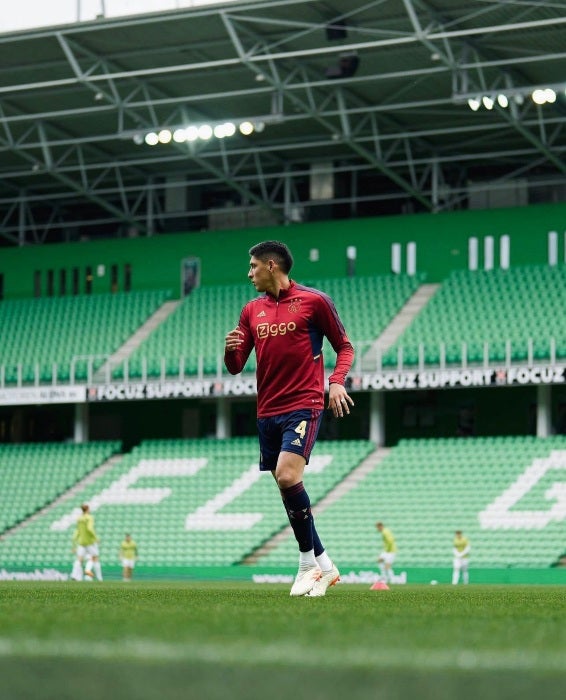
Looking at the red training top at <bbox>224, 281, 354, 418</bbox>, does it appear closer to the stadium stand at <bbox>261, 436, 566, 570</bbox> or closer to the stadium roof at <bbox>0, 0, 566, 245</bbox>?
the stadium roof at <bbox>0, 0, 566, 245</bbox>

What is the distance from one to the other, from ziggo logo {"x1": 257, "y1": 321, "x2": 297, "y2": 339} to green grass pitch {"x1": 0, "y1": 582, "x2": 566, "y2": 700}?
307cm

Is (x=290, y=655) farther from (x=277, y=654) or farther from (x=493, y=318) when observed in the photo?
(x=493, y=318)

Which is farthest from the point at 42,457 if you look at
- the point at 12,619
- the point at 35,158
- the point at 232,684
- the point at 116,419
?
the point at 232,684

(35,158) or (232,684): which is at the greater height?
(35,158)

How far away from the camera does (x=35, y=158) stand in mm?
39719

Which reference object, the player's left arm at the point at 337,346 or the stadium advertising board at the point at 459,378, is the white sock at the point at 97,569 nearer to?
the stadium advertising board at the point at 459,378

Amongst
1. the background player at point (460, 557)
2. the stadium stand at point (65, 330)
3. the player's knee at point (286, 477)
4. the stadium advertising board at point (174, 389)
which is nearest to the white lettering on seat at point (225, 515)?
the stadium advertising board at point (174, 389)

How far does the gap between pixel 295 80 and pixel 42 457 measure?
42.2 feet

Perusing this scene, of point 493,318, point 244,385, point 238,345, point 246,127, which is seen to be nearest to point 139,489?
point 244,385

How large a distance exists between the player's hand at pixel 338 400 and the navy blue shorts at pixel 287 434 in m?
0.20

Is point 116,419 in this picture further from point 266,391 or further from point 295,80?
point 266,391

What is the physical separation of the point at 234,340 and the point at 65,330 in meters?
32.2

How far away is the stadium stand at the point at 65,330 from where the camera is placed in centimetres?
3891

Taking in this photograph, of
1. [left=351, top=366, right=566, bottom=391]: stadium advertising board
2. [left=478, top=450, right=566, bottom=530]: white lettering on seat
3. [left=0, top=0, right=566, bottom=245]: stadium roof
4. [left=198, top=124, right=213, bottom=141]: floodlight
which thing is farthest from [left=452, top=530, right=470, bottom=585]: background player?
[left=198, top=124, right=213, bottom=141]: floodlight
